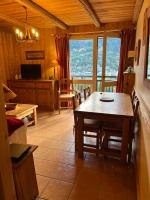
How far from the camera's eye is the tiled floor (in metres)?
1.79

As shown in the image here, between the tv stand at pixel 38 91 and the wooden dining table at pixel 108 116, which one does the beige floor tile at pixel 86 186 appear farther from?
the tv stand at pixel 38 91

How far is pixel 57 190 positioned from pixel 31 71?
400 cm

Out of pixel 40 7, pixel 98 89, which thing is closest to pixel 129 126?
pixel 40 7

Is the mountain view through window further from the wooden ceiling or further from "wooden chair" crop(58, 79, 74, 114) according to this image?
the wooden ceiling

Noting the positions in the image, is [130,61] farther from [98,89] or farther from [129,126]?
[129,126]

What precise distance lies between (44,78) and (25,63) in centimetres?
89

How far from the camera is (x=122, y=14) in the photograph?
3.68m

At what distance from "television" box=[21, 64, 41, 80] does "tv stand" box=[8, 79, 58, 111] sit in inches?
11.7

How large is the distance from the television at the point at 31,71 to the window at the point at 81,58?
3.50 feet

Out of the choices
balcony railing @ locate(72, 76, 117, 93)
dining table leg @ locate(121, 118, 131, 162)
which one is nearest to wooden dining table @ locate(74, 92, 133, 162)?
dining table leg @ locate(121, 118, 131, 162)

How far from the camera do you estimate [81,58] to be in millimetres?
4926

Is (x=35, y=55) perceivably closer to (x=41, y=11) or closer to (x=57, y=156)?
(x=41, y=11)

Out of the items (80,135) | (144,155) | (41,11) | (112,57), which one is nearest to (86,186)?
(80,135)

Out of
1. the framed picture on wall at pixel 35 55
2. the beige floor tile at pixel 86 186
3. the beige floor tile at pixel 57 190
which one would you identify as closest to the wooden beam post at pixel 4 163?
the beige floor tile at pixel 57 190
